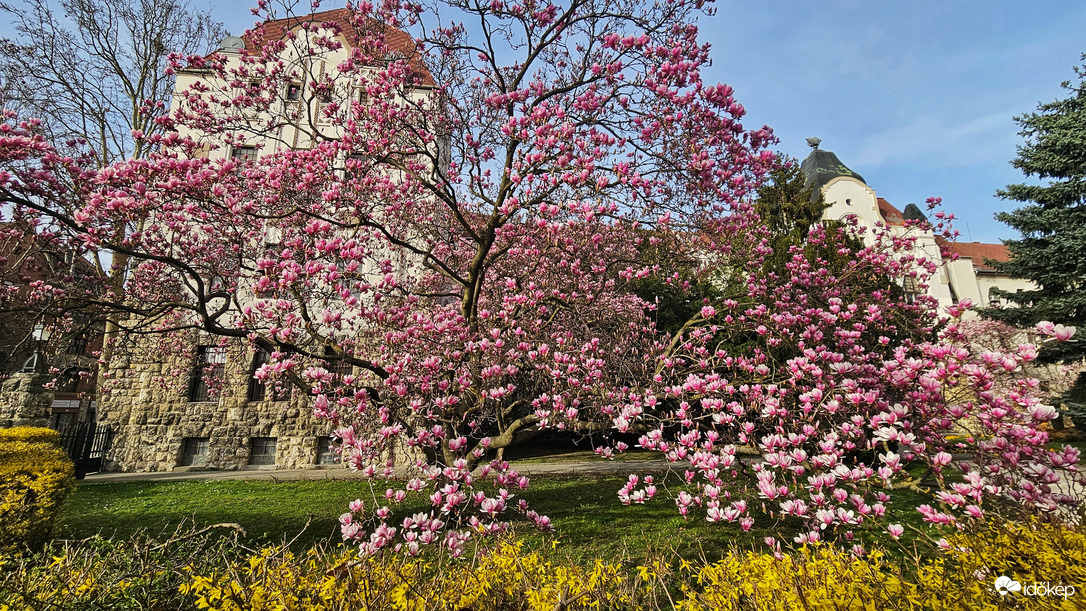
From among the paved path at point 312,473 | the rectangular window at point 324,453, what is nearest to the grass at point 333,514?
the paved path at point 312,473

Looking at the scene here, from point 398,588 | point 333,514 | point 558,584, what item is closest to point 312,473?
point 333,514

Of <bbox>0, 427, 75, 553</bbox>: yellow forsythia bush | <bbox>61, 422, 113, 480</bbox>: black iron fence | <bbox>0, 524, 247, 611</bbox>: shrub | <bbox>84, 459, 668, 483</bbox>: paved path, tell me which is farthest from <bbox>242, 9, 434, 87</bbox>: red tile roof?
<bbox>61, 422, 113, 480</bbox>: black iron fence

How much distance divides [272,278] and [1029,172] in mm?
21667

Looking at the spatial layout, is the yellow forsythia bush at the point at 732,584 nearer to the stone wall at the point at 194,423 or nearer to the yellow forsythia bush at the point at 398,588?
the yellow forsythia bush at the point at 398,588

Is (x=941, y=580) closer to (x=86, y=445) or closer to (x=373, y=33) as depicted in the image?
(x=373, y=33)

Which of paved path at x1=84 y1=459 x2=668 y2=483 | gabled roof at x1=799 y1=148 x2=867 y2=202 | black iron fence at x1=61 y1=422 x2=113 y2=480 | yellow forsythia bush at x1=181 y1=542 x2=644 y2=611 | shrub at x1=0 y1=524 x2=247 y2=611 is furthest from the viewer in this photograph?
gabled roof at x1=799 y1=148 x2=867 y2=202

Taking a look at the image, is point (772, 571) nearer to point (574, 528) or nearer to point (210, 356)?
point (574, 528)

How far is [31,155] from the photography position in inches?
182

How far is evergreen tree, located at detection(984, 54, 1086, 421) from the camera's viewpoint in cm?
1387

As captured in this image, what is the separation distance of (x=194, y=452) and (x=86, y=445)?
235 cm

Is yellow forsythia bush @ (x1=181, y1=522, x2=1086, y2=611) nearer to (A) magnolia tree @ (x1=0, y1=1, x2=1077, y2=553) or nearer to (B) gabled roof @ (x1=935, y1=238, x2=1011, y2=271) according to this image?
(A) magnolia tree @ (x1=0, y1=1, x2=1077, y2=553)

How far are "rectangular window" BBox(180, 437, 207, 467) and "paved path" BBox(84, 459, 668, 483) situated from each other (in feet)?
1.50

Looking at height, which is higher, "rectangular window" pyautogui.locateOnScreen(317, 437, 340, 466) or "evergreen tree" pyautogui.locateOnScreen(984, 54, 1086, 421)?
"evergreen tree" pyautogui.locateOnScreen(984, 54, 1086, 421)

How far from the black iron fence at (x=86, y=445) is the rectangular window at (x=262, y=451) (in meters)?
3.64
